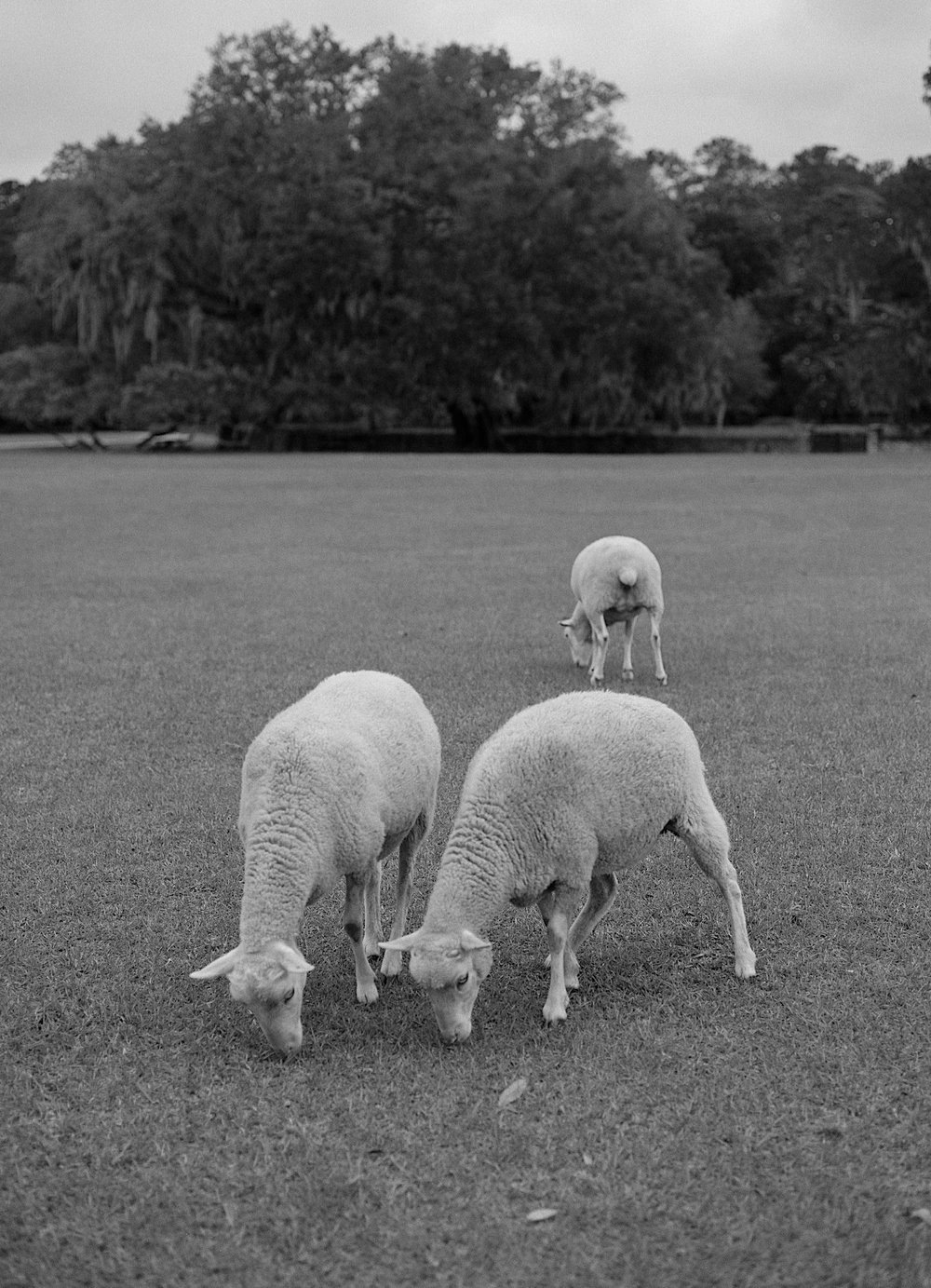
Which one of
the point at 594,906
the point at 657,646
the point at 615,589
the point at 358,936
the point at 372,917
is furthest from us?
the point at 657,646

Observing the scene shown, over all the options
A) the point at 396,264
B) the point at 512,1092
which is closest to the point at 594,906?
the point at 512,1092

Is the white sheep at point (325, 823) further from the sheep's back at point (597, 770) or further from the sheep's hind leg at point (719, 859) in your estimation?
the sheep's hind leg at point (719, 859)

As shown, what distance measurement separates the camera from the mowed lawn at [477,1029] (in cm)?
360

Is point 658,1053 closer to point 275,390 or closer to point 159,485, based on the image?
point 159,485

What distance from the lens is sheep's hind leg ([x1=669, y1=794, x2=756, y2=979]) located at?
5176 millimetres

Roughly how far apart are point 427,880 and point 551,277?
4432 cm

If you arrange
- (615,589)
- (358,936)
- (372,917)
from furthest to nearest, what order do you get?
(615,589) → (372,917) → (358,936)

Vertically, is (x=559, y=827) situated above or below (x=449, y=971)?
above

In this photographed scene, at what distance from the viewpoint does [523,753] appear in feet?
16.7

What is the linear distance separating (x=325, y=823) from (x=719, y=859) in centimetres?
144

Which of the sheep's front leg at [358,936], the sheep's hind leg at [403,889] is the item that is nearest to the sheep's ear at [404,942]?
the sheep's front leg at [358,936]

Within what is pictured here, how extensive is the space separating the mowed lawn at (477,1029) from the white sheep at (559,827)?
27 centimetres

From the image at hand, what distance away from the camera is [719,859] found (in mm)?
5223

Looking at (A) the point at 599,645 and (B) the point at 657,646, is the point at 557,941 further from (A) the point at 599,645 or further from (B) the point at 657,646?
(B) the point at 657,646
